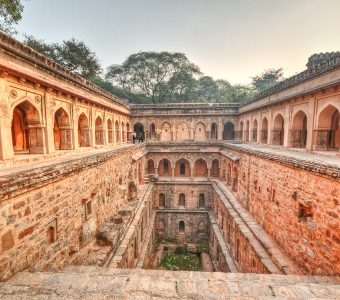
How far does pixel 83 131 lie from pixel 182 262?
11.0 meters

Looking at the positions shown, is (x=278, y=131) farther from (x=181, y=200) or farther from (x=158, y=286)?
(x=158, y=286)

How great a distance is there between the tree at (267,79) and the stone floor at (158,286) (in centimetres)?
3786

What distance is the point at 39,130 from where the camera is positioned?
7969 mm

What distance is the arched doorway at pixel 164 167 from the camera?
21.6 meters

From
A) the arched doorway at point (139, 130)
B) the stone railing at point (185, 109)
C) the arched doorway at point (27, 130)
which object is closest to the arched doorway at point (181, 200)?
the arched doorway at point (139, 130)

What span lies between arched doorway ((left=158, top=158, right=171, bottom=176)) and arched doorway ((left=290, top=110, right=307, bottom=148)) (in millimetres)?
11737

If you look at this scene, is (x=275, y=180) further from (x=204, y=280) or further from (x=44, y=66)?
(x=44, y=66)

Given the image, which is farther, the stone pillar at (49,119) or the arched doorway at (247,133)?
the arched doorway at (247,133)

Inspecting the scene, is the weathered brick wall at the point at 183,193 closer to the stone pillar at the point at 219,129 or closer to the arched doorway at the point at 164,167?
the arched doorway at the point at 164,167

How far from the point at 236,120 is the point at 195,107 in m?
4.43

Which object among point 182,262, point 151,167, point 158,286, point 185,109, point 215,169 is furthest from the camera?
point 185,109

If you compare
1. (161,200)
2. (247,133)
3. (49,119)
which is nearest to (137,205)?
(161,200)

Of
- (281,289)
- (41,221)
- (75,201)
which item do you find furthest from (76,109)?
(281,289)

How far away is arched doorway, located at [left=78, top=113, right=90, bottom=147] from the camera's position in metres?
12.0
